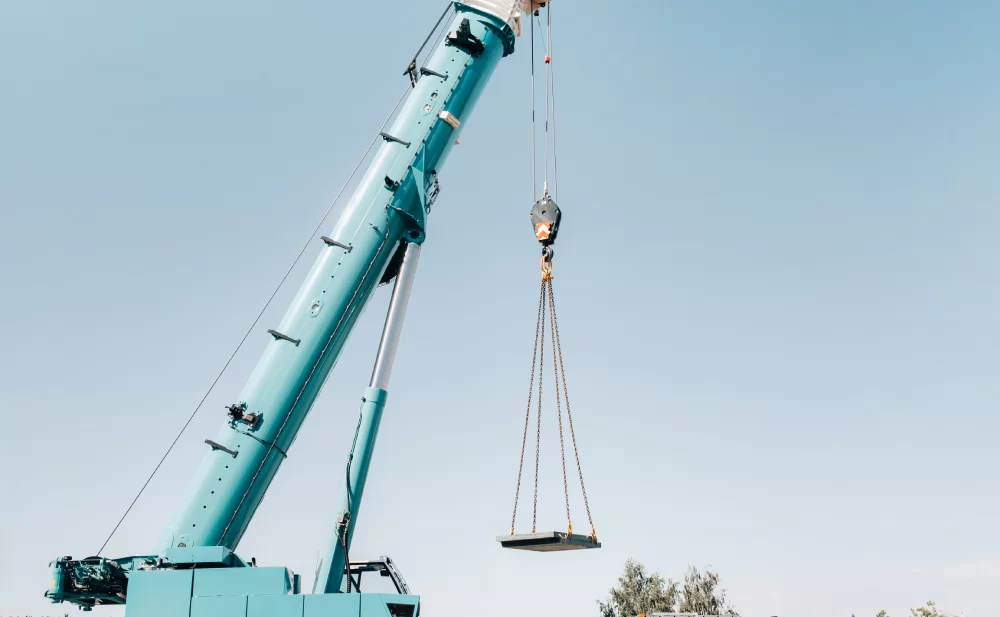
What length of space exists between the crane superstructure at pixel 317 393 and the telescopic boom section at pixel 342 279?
0.06 ft

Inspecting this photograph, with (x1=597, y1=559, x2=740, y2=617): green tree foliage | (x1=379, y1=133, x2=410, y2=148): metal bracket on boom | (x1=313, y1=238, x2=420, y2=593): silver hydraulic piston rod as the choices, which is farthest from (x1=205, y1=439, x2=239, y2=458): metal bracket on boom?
(x1=597, y1=559, x2=740, y2=617): green tree foliage

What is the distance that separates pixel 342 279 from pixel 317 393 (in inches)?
70.7

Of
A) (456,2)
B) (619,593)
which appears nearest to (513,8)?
(456,2)

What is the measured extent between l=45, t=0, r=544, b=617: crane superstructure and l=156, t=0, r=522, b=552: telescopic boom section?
0.7 inches

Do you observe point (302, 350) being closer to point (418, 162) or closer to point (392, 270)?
point (392, 270)

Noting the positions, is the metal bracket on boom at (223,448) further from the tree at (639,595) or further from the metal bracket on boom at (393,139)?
the tree at (639,595)

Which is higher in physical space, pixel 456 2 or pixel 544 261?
pixel 456 2

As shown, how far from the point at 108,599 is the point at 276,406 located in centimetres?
341

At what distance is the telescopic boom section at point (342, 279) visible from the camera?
34.8 feet

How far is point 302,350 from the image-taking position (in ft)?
37.3

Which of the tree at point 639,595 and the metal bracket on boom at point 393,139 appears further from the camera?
the tree at point 639,595

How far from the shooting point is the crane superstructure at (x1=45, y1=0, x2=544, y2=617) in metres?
9.60

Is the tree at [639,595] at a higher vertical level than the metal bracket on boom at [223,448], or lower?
higher

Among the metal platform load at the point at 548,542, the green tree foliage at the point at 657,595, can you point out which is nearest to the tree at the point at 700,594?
the green tree foliage at the point at 657,595
